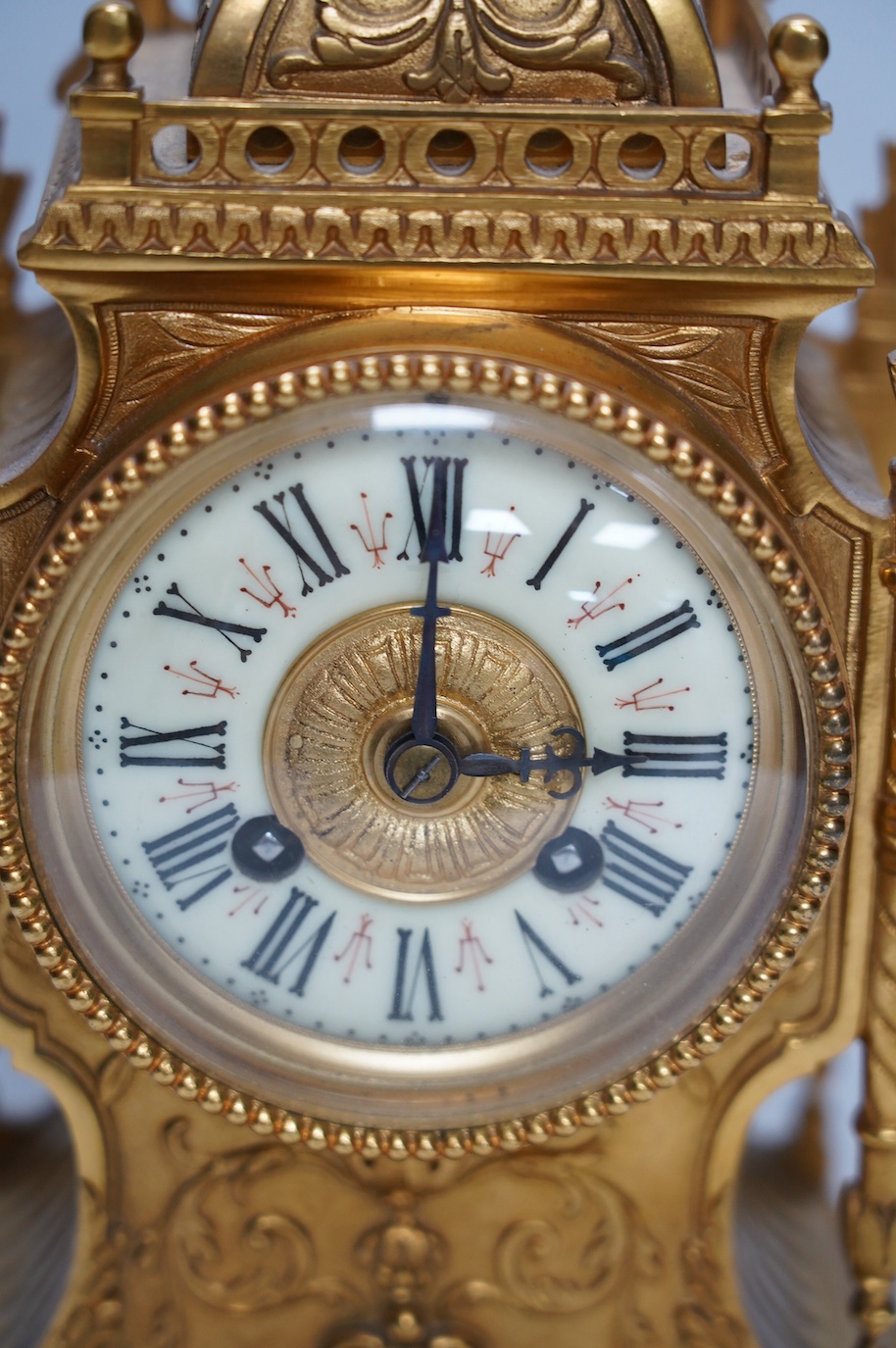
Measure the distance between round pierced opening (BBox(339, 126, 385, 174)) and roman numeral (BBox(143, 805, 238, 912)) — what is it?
40cm

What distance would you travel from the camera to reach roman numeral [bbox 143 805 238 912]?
3.32 feet

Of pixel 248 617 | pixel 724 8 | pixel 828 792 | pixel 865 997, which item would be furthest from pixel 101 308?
pixel 724 8

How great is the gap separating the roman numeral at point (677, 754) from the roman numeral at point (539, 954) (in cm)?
12

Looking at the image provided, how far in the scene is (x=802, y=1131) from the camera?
1.50m

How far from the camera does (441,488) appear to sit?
0.95 m

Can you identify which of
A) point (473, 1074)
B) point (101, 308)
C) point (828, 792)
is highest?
point (101, 308)

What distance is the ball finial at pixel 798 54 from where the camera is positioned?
34.9 inches

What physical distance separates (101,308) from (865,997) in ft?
2.22

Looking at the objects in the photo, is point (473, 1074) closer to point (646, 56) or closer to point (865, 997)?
point (865, 997)

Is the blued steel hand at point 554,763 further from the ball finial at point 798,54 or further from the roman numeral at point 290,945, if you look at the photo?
the ball finial at point 798,54

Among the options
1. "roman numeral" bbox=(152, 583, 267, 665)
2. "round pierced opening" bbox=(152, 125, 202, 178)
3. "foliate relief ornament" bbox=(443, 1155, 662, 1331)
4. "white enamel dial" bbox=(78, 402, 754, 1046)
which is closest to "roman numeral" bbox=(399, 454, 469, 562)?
"white enamel dial" bbox=(78, 402, 754, 1046)

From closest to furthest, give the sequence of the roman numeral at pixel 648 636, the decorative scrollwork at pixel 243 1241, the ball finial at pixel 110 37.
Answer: the ball finial at pixel 110 37, the roman numeral at pixel 648 636, the decorative scrollwork at pixel 243 1241

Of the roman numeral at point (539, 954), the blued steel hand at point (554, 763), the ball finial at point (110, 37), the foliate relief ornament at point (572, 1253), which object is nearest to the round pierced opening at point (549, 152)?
the ball finial at point (110, 37)

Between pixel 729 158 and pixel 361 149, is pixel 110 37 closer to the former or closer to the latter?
pixel 361 149
